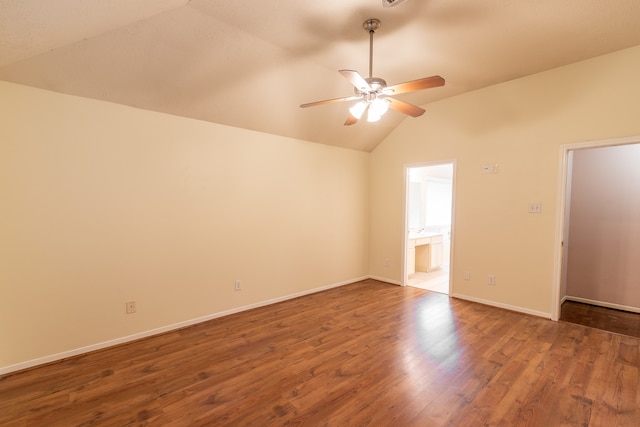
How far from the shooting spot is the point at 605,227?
400 centimetres

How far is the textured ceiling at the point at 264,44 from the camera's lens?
196 centimetres

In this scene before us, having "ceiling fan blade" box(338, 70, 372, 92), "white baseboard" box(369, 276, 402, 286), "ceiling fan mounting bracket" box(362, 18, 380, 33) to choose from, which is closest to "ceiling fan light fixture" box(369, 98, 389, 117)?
"ceiling fan blade" box(338, 70, 372, 92)

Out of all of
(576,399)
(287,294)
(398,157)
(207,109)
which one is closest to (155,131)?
(207,109)

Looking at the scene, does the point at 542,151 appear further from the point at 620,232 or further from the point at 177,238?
the point at 177,238

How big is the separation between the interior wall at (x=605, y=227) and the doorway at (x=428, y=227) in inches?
67.6

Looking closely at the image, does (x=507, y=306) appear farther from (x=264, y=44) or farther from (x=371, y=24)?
(x=264, y=44)

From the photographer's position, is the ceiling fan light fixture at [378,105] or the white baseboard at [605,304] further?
the white baseboard at [605,304]

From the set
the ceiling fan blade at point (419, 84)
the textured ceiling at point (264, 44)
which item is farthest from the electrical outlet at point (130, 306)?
the ceiling fan blade at point (419, 84)

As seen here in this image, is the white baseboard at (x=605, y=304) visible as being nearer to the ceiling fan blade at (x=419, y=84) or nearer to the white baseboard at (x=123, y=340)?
the white baseboard at (x=123, y=340)

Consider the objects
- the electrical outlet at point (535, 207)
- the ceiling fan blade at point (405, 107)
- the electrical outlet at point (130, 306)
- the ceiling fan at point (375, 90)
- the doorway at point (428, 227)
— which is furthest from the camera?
the doorway at point (428, 227)

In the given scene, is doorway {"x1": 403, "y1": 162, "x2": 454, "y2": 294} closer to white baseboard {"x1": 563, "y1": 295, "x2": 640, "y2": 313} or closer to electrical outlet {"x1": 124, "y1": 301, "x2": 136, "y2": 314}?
white baseboard {"x1": 563, "y1": 295, "x2": 640, "y2": 313}

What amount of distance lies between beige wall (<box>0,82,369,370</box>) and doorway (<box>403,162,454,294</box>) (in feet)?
7.43

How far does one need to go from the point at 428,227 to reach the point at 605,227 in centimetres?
338

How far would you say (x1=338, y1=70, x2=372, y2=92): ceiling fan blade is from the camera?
1.94 meters
